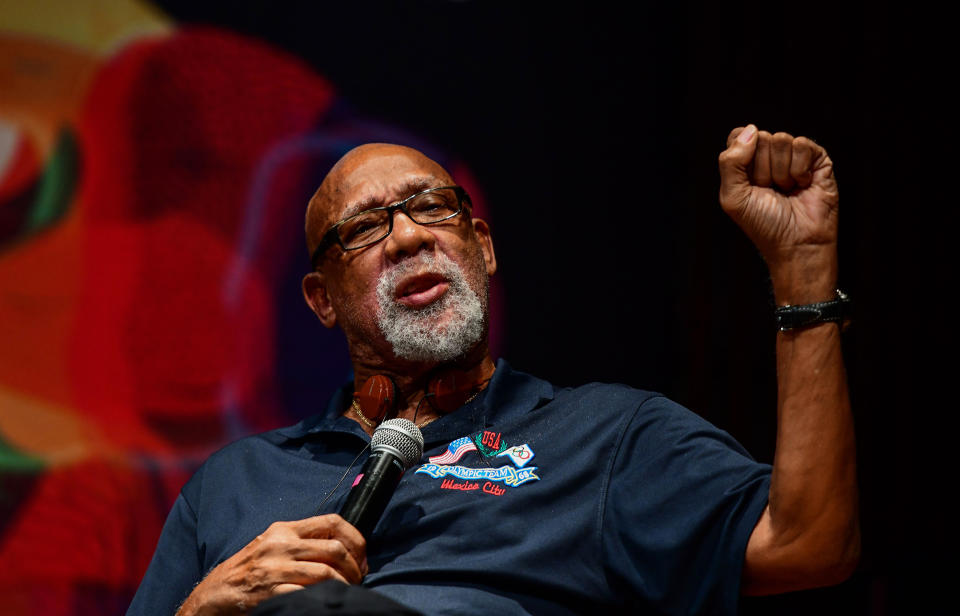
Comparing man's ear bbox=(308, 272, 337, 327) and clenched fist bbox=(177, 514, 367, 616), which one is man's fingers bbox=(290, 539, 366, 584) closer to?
clenched fist bbox=(177, 514, 367, 616)

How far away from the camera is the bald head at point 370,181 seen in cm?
209

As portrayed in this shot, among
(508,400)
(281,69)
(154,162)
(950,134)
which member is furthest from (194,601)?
(950,134)

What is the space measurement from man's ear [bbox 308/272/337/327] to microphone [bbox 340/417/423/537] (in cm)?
79

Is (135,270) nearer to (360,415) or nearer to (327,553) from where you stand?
(360,415)

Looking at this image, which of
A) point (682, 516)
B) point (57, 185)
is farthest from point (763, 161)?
point (57, 185)

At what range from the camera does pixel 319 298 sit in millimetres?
2318

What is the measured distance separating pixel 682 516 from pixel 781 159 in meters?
0.61

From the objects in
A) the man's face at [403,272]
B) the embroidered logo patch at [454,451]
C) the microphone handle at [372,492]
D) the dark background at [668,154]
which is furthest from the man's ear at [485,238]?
the microphone handle at [372,492]

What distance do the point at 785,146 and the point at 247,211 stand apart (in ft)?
5.33

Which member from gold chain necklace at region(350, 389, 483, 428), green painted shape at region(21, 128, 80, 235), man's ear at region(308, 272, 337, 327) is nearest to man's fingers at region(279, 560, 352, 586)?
gold chain necklace at region(350, 389, 483, 428)

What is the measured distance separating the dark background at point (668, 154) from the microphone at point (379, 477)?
44.6 inches

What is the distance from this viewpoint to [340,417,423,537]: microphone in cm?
144

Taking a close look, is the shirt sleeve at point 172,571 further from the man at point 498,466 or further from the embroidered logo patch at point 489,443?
the embroidered logo patch at point 489,443

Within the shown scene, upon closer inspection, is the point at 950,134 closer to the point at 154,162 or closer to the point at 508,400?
the point at 508,400
